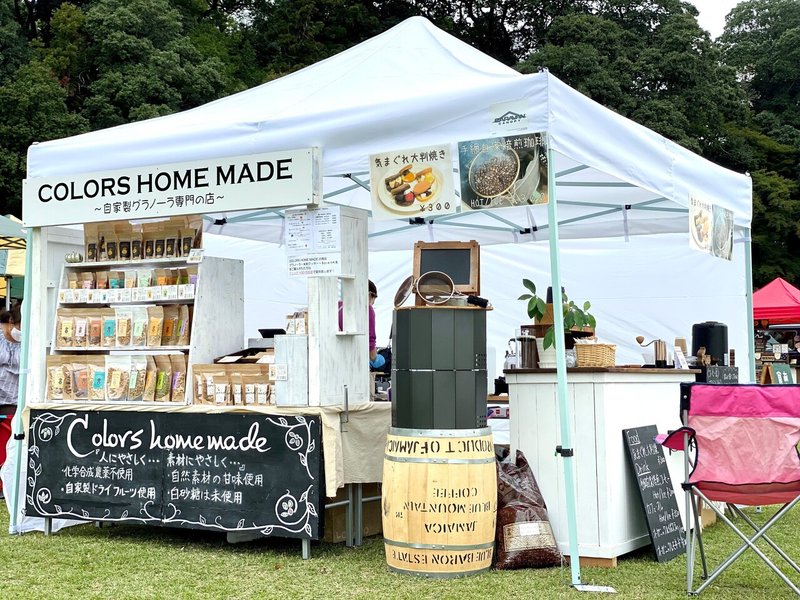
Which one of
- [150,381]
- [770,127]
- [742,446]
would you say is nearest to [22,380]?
[150,381]

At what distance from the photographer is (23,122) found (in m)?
20.3

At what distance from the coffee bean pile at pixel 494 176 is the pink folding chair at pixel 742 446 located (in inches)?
48.3

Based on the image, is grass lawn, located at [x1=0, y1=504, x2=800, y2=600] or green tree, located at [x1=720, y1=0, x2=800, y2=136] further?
green tree, located at [x1=720, y1=0, x2=800, y2=136]

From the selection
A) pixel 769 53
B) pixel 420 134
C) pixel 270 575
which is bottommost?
pixel 270 575

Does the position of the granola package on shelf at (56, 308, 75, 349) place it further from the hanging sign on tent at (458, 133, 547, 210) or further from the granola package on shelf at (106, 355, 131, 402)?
the hanging sign on tent at (458, 133, 547, 210)

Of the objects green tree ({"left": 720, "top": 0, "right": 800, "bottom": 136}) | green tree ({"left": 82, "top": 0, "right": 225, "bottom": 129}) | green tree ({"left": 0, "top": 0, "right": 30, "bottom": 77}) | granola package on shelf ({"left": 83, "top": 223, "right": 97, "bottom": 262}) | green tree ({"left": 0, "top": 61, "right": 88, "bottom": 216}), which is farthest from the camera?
green tree ({"left": 720, "top": 0, "right": 800, "bottom": 136})

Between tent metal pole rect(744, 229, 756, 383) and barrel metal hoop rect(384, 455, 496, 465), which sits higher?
tent metal pole rect(744, 229, 756, 383)

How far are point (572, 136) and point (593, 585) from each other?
2048mm

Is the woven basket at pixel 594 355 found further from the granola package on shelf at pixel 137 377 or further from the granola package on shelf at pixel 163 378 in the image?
the granola package on shelf at pixel 137 377

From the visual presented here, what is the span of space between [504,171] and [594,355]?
41.0 inches

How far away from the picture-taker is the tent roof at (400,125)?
477 cm

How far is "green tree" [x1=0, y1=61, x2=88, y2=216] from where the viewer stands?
19.9 metres

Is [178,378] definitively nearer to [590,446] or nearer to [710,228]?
[590,446]

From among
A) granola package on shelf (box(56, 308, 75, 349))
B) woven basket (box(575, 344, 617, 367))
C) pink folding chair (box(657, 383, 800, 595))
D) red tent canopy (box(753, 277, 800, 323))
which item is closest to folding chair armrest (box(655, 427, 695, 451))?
pink folding chair (box(657, 383, 800, 595))
